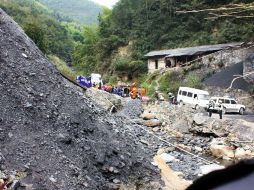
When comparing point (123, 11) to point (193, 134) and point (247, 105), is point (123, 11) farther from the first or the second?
point (193, 134)

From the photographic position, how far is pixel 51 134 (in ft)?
33.6

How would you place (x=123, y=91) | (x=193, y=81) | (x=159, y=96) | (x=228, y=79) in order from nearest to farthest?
(x=123, y=91) → (x=228, y=79) → (x=159, y=96) → (x=193, y=81)

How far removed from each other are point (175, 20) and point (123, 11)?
35.0 feet

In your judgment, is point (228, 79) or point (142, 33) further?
point (142, 33)

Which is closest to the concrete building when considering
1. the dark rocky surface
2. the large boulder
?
the dark rocky surface

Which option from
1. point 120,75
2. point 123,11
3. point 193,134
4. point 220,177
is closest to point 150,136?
point 193,134

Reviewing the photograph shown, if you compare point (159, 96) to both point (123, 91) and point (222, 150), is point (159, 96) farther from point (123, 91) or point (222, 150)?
point (222, 150)

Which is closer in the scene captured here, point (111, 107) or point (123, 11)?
point (111, 107)

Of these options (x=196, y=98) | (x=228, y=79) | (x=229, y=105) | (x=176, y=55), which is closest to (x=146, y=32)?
(x=176, y=55)

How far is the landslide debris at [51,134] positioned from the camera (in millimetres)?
8945

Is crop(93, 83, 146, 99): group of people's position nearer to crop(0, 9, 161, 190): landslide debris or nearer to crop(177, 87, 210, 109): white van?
crop(177, 87, 210, 109): white van

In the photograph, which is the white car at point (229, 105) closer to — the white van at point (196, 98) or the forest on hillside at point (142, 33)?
the white van at point (196, 98)

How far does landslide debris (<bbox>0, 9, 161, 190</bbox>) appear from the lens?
895cm

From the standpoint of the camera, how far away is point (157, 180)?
11.6 meters
